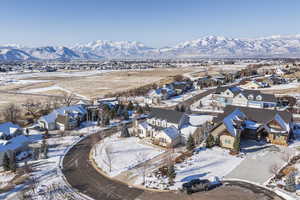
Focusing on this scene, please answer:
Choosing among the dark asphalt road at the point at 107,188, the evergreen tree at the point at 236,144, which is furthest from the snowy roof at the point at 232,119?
the dark asphalt road at the point at 107,188

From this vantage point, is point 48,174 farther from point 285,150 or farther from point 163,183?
point 285,150

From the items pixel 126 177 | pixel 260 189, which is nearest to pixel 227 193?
pixel 260 189

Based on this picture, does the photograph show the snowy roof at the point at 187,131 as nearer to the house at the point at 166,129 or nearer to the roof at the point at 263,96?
the house at the point at 166,129

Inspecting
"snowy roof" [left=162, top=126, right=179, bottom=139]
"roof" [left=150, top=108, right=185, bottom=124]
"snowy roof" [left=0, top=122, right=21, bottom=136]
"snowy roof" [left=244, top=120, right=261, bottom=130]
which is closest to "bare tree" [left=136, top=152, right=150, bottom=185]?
"snowy roof" [left=162, top=126, right=179, bottom=139]

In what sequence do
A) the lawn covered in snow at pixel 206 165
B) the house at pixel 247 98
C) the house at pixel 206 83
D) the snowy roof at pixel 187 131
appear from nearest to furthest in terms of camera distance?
the lawn covered in snow at pixel 206 165
the snowy roof at pixel 187 131
the house at pixel 247 98
the house at pixel 206 83

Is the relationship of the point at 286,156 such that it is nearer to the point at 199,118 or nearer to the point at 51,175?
the point at 199,118
